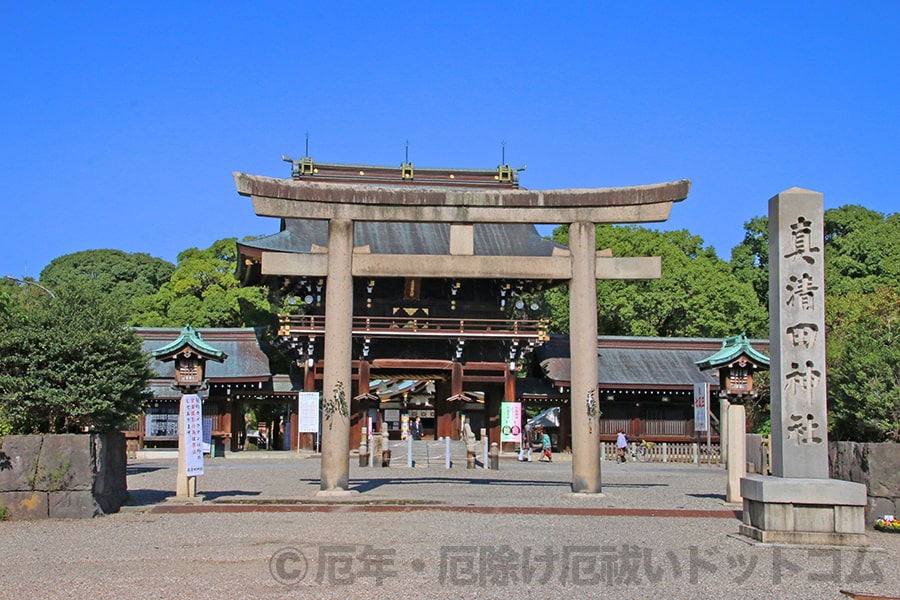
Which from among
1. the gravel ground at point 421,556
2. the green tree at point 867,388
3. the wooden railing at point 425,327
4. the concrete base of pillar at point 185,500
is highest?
the wooden railing at point 425,327

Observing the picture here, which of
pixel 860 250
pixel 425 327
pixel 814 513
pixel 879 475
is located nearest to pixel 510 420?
pixel 425 327

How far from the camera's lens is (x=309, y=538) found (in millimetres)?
11758

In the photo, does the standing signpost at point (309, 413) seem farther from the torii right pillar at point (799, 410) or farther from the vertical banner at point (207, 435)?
the torii right pillar at point (799, 410)

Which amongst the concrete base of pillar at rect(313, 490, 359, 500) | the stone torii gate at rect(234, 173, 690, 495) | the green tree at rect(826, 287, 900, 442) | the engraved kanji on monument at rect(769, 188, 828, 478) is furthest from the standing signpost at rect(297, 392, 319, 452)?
the engraved kanji on monument at rect(769, 188, 828, 478)

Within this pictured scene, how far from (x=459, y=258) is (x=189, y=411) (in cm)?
569

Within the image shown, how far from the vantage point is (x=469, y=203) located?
18328 mm

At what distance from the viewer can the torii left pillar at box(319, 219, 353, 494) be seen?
17469 millimetres

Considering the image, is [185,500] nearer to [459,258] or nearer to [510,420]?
[459,258]

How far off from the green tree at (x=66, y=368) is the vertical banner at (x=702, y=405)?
22061 mm

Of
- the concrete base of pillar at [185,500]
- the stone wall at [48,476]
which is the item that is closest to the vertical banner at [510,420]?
the concrete base of pillar at [185,500]

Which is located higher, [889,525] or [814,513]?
[814,513]

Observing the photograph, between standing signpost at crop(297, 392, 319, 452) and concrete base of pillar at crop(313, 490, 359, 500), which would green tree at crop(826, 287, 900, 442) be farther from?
standing signpost at crop(297, 392, 319, 452)

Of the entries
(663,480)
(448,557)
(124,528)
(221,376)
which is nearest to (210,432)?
(221,376)

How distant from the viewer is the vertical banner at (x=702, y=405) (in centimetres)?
3281
